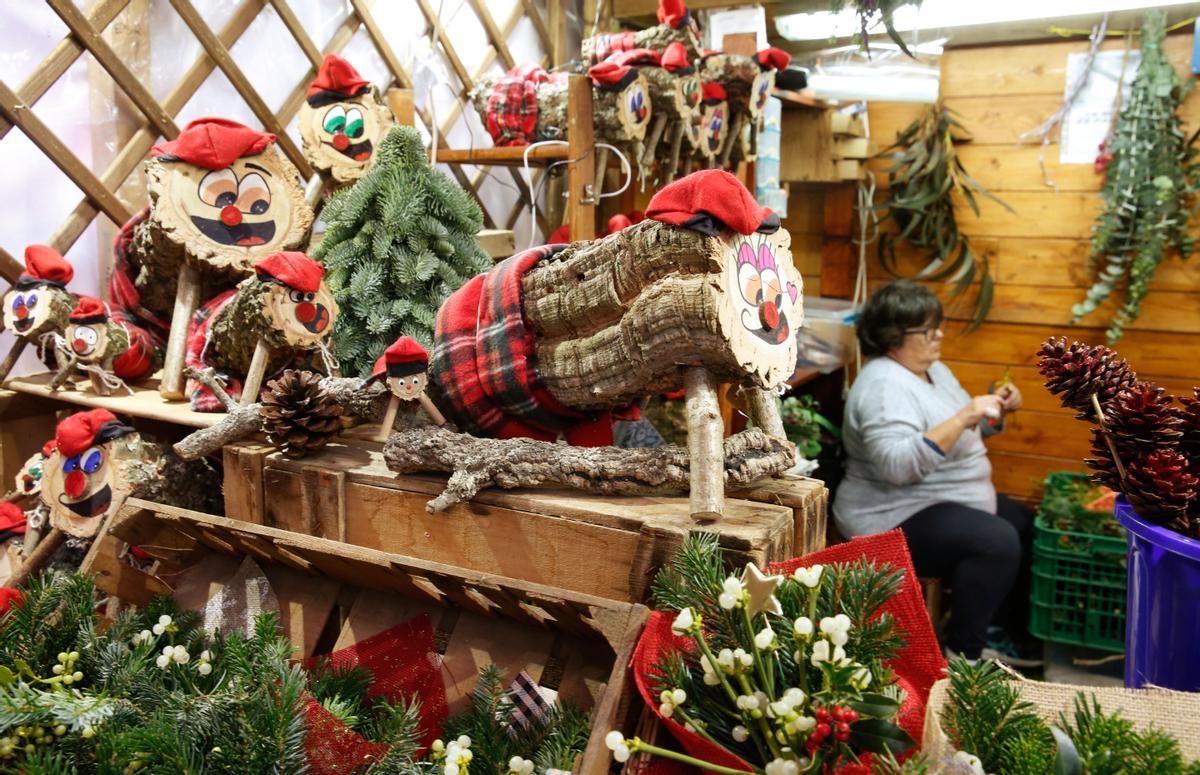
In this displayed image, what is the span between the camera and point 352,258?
44.8 inches

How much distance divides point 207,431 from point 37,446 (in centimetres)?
57

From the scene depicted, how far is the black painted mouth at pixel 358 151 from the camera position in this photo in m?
1.24

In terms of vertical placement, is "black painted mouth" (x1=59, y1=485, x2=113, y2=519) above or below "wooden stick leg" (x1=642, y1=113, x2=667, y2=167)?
below

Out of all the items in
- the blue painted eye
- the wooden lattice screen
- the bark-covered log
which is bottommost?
the blue painted eye

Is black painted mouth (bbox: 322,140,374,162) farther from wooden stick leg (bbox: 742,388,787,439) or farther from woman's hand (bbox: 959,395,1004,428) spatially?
woman's hand (bbox: 959,395,1004,428)

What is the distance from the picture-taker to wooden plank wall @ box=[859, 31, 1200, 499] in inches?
91.0

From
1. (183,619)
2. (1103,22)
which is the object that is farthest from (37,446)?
(1103,22)

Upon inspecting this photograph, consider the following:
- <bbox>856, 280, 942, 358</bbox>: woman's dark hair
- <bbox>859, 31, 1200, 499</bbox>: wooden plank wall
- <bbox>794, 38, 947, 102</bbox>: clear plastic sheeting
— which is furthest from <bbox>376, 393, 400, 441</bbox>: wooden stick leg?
<bbox>859, 31, 1200, 499</bbox>: wooden plank wall

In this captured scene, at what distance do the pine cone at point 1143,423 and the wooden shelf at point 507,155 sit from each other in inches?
35.6

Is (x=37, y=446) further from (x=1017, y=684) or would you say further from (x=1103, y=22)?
(x=1103, y=22)

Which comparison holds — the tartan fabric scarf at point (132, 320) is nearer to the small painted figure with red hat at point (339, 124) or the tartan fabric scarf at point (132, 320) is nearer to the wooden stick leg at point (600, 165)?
the small painted figure with red hat at point (339, 124)

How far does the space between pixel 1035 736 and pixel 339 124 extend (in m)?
1.12

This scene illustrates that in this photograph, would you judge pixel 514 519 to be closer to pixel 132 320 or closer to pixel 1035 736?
pixel 1035 736

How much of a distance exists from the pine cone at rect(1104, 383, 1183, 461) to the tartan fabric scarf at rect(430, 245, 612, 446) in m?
0.46
